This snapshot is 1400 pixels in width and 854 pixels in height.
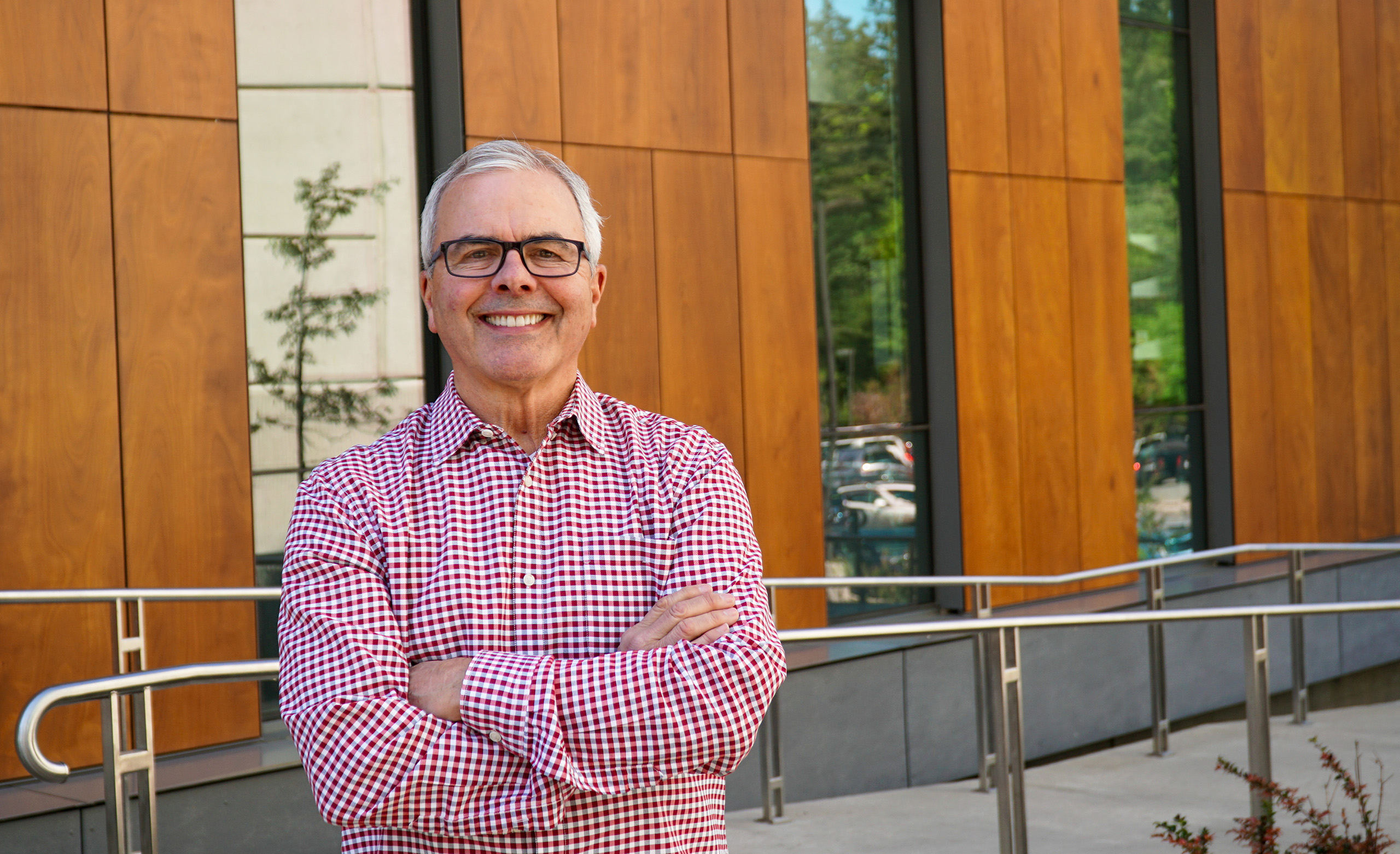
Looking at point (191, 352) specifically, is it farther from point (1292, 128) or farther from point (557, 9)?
point (1292, 128)

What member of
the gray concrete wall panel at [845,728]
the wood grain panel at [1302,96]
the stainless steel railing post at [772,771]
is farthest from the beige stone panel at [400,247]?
the wood grain panel at [1302,96]

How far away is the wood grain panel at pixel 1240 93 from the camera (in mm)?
10125

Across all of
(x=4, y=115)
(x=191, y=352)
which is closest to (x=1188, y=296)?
(x=191, y=352)

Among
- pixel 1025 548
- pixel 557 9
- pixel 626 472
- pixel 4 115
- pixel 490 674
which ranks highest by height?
pixel 557 9

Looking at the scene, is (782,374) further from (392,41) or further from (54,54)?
(54,54)

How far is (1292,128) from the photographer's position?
10617 millimetres

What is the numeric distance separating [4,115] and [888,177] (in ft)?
17.0

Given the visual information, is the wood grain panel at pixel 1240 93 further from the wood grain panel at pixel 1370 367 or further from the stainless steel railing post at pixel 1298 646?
the stainless steel railing post at pixel 1298 646

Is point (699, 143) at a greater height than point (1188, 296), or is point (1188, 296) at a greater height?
point (699, 143)

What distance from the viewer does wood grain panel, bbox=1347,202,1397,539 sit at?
36.3 ft

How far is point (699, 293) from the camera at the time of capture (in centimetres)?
728

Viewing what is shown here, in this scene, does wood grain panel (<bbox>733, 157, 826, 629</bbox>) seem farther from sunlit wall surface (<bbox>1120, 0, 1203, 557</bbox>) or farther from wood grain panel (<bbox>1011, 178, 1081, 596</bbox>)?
sunlit wall surface (<bbox>1120, 0, 1203, 557</bbox>)

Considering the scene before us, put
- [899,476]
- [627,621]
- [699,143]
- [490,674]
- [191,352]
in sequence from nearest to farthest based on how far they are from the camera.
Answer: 1. [490,674]
2. [627,621]
3. [191,352]
4. [699,143]
5. [899,476]

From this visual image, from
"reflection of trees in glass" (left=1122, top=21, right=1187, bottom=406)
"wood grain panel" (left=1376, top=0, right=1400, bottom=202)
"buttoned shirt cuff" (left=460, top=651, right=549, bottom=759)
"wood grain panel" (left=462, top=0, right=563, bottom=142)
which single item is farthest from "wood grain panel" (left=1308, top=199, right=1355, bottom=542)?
"buttoned shirt cuff" (left=460, top=651, right=549, bottom=759)
